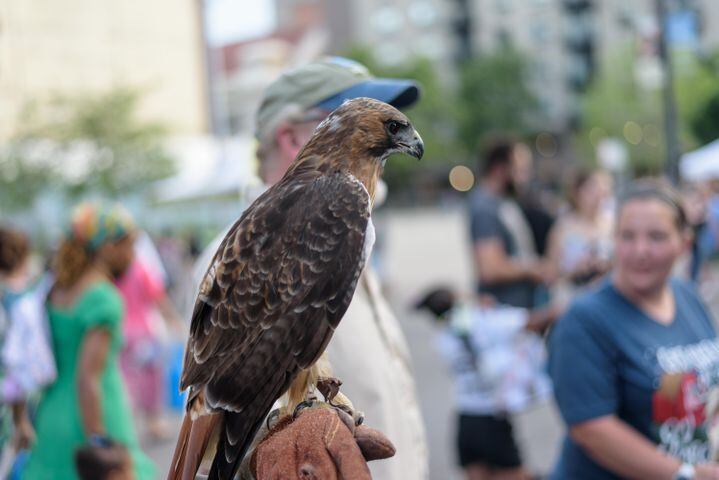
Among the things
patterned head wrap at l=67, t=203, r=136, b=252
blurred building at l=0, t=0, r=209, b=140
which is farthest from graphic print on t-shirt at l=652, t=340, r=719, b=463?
blurred building at l=0, t=0, r=209, b=140

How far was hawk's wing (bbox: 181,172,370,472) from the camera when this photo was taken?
1532mm

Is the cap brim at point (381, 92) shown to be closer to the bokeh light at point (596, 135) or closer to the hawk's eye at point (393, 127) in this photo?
the hawk's eye at point (393, 127)

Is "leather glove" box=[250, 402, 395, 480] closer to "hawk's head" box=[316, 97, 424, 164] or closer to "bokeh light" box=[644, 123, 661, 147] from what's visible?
"hawk's head" box=[316, 97, 424, 164]

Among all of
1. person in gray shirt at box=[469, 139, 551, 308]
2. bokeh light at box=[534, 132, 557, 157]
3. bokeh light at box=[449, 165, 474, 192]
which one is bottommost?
bokeh light at box=[449, 165, 474, 192]

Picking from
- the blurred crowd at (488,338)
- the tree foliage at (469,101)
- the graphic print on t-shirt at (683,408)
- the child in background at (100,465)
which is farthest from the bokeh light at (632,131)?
the tree foliage at (469,101)

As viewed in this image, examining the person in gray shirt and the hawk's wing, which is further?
the person in gray shirt

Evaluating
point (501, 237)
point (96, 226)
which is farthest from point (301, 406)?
point (501, 237)

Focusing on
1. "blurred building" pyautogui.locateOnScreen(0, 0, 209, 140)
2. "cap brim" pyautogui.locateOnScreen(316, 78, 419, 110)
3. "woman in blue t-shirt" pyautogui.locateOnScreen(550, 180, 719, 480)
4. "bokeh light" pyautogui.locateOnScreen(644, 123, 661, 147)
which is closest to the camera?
"cap brim" pyautogui.locateOnScreen(316, 78, 419, 110)

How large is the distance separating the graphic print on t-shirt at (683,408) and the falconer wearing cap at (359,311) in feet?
2.97

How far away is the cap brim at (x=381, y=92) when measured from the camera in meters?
2.15

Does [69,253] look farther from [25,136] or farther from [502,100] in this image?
[502,100]

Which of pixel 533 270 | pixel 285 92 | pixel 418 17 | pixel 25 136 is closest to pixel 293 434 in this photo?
pixel 285 92

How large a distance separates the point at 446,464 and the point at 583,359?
145 inches

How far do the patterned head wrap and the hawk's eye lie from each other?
2.87m
